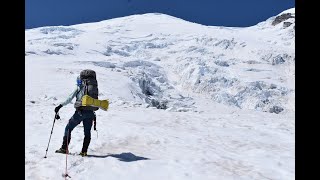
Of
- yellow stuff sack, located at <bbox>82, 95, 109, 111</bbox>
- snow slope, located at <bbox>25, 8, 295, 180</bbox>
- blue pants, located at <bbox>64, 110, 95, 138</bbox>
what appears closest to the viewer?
yellow stuff sack, located at <bbox>82, 95, 109, 111</bbox>

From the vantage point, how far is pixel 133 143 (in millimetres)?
10438

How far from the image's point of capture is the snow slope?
7918 mm

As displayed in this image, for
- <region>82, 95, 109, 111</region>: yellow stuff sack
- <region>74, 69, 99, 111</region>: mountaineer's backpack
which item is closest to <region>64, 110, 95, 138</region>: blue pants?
<region>74, 69, 99, 111</region>: mountaineer's backpack

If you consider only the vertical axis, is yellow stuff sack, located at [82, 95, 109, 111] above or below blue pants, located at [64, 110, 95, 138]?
above

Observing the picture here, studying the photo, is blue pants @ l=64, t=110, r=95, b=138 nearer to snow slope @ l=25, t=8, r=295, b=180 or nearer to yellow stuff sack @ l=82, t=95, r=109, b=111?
yellow stuff sack @ l=82, t=95, r=109, b=111

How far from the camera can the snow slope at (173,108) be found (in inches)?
312

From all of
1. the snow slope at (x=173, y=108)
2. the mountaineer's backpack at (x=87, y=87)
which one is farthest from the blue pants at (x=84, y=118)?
the snow slope at (x=173, y=108)

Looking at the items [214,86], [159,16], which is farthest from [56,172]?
[159,16]

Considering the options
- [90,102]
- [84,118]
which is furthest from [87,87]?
[84,118]

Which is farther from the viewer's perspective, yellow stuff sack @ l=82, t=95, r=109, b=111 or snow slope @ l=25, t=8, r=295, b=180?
snow slope @ l=25, t=8, r=295, b=180

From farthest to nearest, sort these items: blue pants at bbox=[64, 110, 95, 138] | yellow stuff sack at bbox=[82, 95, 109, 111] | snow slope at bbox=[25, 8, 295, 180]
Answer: blue pants at bbox=[64, 110, 95, 138] < snow slope at bbox=[25, 8, 295, 180] < yellow stuff sack at bbox=[82, 95, 109, 111]

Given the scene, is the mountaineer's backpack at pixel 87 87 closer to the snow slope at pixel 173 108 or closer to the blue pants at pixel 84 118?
the blue pants at pixel 84 118
